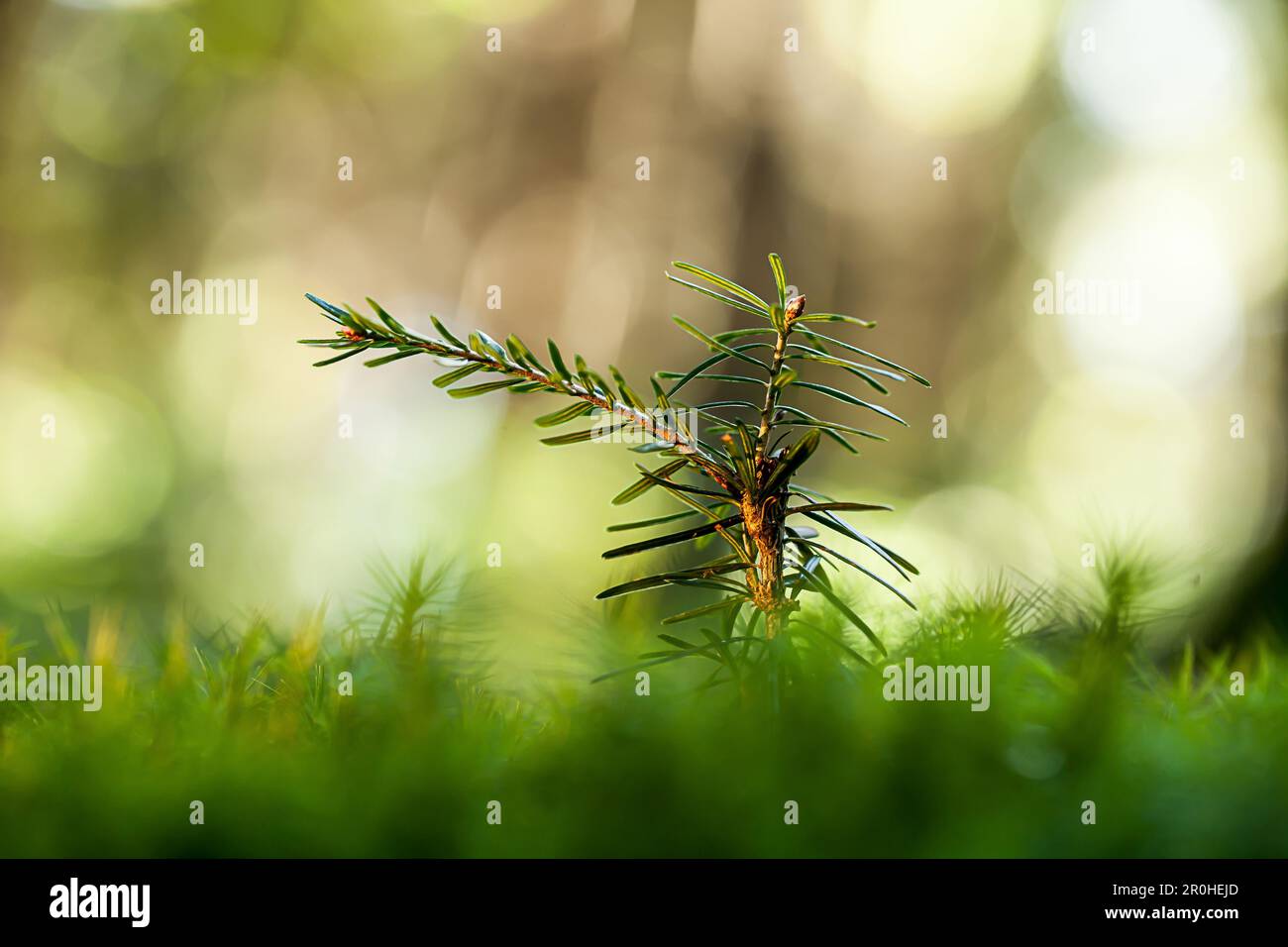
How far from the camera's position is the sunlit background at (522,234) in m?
2.81

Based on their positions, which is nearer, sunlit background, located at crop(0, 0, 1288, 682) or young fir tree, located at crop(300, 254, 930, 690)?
young fir tree, located at crop(300, 254, 930, 690)

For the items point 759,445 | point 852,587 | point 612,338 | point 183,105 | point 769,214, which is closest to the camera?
point 759,445

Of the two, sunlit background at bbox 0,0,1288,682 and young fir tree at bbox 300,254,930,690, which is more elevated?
sunlit background at bbox 0,0,1288,682

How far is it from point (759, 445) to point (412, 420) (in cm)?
277

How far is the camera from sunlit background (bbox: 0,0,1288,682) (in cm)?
281

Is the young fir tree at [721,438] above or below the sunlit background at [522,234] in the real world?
below

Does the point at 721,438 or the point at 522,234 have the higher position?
the point at 522,234

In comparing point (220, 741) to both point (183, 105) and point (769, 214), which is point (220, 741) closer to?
point (769, 214)

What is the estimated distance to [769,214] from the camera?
293 centimetres

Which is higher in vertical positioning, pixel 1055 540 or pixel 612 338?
pixel 612 338

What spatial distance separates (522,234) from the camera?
3.61 m

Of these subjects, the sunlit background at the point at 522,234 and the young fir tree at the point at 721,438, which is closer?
the young fir tree at the point at 721,438

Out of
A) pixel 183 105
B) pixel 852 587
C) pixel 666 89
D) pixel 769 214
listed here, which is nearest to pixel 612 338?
pixel 769 214
